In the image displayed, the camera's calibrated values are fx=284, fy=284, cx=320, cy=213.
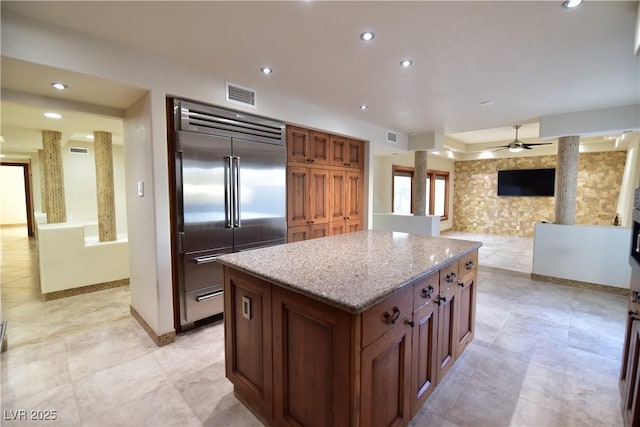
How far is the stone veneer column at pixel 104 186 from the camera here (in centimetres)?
384

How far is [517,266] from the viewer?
494 centimetres

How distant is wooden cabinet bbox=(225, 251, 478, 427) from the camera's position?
1.13 m

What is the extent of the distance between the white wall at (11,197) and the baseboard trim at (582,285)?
13.8 m

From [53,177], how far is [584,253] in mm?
7565

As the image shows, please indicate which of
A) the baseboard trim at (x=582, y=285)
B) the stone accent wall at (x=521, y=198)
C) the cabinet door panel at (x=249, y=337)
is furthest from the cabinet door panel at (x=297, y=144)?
the stone accent wall at (x=521, y=198)

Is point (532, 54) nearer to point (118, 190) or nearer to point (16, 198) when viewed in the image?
point (118, 190)

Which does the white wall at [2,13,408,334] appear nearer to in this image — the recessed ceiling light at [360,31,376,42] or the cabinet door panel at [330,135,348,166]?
the cabinet door panel at [330,135,348,166]

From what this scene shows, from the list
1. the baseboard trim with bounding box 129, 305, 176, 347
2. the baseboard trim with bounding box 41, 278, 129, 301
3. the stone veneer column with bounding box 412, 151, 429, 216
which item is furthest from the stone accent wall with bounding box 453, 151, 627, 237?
the baseboard trim with bounding box 41, 278, 129, 301

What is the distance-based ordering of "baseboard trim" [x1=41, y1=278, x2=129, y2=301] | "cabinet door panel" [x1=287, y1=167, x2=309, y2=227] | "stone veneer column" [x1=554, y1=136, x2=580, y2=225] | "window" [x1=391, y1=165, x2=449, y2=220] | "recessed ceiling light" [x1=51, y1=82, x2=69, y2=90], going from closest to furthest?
"recessed ceiling light" [x1=51, y1=82, x2=69, y2=90] → "baseboard trim" [x1=41, y1=278, x2=129, y2=301] → "cabinet door panel" [x1=287, y1=167, x2=309, y2=227] → "stone veneer column" [x1=554, y1=136, x2=580, y2=225] → "window" [x1=391, y1=165, x2=449, y2=220]

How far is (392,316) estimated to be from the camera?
1.26 metres

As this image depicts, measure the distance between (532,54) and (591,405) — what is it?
96.7 inches

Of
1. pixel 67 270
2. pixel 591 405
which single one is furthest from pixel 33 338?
pixel 591 405

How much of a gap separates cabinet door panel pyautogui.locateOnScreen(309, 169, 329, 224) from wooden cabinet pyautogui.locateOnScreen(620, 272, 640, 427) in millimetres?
2858

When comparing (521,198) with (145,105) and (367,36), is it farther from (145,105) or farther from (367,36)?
(145,105)
